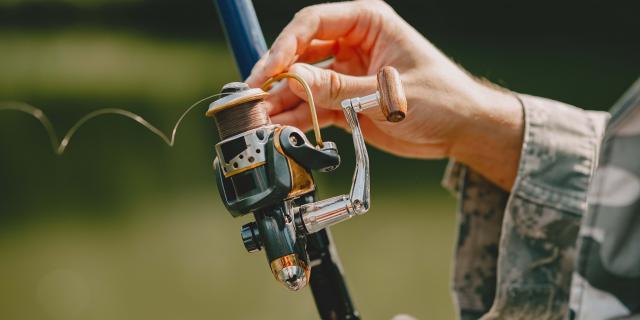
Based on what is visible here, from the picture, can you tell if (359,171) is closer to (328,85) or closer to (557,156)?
(328,85)

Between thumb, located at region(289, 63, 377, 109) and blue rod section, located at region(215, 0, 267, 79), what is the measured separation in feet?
0.22

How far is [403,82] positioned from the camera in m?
0.70

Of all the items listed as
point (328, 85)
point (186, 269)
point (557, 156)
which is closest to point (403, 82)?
point (328, 85)

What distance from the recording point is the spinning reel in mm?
470

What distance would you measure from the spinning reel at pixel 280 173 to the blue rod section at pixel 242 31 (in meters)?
0.19

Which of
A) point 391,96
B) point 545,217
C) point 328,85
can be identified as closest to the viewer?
point 391,96

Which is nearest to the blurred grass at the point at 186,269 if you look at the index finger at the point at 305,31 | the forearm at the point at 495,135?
the forearm at the point at 495,135

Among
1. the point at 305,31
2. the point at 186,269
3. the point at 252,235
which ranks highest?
the point at 305,31

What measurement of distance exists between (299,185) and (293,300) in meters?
1.41

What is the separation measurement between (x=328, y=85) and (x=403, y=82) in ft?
0.35

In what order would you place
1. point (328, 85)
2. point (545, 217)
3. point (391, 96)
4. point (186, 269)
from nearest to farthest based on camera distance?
point (391, 96)
point (328, 85)
point (545, 217)
point (186, 269)

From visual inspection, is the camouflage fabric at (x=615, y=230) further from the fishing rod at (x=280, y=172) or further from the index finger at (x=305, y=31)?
the index finger at (x=305, y=31)

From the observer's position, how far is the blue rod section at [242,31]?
0.67m

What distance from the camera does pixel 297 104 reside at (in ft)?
2.55
